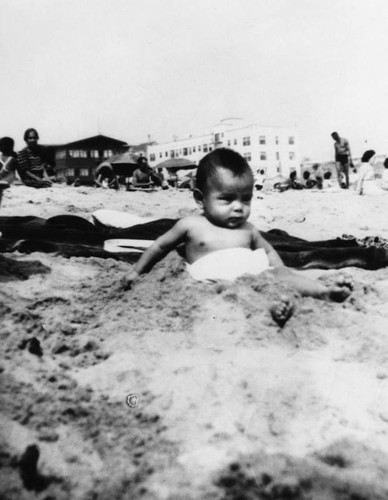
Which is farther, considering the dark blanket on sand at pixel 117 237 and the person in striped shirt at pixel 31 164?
the person in striped shirt at pixel 31 164

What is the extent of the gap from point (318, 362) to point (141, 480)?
3.05 feet

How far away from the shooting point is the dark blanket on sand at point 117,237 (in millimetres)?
4098

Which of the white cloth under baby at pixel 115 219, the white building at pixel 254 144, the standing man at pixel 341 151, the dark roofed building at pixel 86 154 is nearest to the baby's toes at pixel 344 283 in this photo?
the white cloth under baby at pixel 115 219

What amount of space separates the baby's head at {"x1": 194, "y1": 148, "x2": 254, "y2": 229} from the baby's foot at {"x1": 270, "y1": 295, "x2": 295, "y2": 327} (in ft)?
2.85

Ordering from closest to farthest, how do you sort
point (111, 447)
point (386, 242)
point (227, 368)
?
point (111, 447) → point (227, 368) → point (386, 242)

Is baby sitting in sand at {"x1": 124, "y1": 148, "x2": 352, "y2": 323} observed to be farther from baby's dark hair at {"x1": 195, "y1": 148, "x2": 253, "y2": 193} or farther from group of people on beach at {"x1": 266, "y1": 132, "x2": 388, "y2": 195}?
group of people on beach at {"x1": 266, "y1": 132, "x2": 388, "y2": 195}

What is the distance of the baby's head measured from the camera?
300cm

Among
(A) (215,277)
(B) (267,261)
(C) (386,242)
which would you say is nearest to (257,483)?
(A) (215,277)

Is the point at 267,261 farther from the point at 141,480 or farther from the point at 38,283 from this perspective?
the point at 141,480

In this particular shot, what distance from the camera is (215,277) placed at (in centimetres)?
292

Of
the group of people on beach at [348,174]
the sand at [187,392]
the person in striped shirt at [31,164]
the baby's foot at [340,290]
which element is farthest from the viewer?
the group of people on beach at [348,174]

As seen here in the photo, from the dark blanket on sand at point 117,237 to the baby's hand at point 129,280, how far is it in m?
1.14

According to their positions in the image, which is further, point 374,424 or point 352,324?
point 352,324

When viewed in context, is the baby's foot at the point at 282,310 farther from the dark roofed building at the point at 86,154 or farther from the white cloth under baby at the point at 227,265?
the dark roofed building at the point at 86,154
